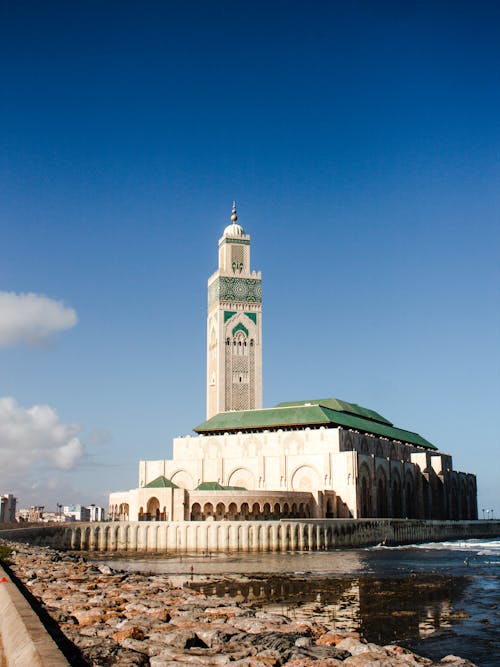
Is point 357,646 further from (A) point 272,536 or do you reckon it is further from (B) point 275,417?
(B) point 275,417

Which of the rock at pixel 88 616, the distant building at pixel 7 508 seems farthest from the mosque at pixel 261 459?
the rock at pixel 88 616

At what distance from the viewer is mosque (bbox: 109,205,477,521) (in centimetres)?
6325

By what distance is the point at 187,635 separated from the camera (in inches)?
494

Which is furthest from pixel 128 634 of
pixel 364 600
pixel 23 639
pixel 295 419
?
pixel 295 419

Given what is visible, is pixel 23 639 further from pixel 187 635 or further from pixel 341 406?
pixel 341 406

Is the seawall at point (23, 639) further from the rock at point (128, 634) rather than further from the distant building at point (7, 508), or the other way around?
the distant building at point (7, 508)

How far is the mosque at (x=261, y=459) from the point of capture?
63.2 m

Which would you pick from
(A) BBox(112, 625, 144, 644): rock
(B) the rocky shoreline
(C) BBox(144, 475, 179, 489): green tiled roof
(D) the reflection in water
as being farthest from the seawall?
(C) BBox(144, 475, 179, 489): green tiled roof

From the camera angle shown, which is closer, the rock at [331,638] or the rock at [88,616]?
the rock at [331,638]

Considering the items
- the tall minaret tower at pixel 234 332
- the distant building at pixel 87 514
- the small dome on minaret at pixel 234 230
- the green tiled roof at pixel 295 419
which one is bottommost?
the distant building at pixel 87 514

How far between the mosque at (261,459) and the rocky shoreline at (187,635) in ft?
133

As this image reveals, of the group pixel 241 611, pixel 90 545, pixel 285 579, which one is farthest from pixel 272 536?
pixel 241 611

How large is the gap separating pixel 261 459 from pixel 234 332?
2061 centimetres

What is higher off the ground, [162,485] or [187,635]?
[162,485]
